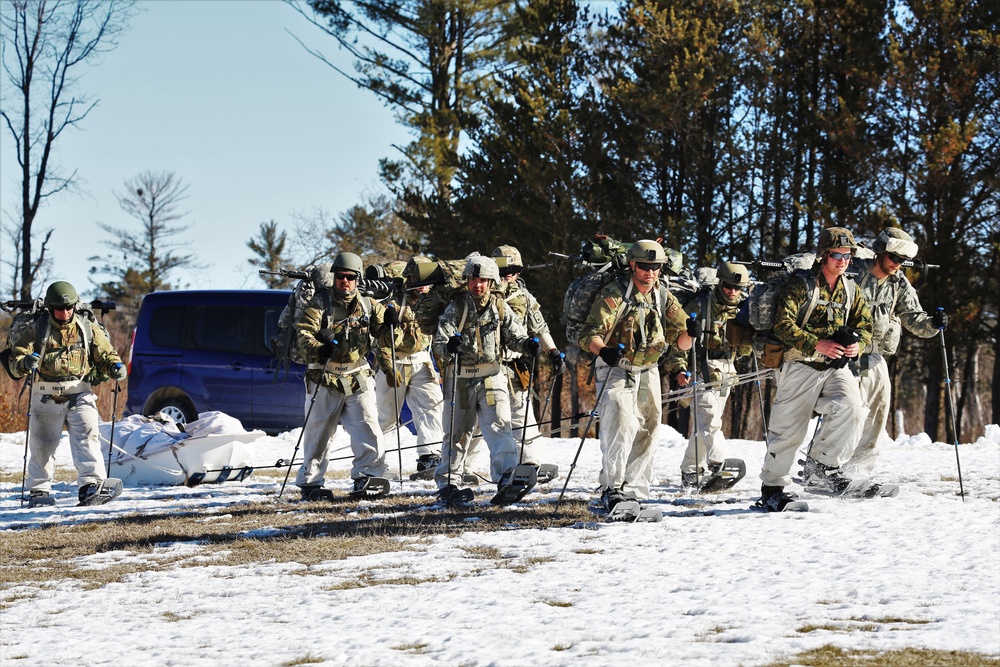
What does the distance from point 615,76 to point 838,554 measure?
18.4m

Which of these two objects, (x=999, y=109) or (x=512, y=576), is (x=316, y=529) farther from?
(x=999, y=109)

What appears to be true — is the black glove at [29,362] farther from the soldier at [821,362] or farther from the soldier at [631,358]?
the soldier at [821,362]

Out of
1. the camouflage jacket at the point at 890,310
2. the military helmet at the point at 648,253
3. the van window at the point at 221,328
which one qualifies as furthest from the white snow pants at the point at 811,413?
the van window at the point at 221,328

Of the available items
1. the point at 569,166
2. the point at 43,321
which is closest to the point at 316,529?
the point at 43,321

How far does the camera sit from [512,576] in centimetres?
712

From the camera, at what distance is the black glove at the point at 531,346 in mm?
10453

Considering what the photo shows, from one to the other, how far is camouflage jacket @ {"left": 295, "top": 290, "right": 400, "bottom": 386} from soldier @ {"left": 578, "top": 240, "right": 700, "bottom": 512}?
2.35 metres

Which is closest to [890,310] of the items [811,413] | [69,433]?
[811,413]

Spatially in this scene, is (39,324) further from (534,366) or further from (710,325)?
(710,325)

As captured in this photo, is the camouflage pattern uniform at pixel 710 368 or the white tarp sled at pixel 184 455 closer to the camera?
the camouflage pattern uniform at pixel 710 368

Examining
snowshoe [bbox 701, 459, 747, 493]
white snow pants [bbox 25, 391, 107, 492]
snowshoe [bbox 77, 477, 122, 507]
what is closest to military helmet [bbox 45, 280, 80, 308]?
white snow pants [bbox 25, 391, 107, 492]

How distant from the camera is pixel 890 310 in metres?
9.86

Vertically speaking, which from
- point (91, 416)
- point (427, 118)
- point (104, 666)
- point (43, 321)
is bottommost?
point (104, 666)

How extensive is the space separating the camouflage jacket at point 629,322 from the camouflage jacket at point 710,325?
2260 mm
